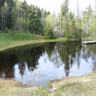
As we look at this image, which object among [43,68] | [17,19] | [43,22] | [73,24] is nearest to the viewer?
[43,68]

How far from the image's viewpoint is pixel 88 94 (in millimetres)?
7152

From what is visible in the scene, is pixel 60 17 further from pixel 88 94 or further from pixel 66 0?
pixel 88 94

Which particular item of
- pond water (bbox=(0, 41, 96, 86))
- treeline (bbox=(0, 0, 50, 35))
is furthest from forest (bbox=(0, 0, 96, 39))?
pond water (bbox=(0, 41, 96, 86))

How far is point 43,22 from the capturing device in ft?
215

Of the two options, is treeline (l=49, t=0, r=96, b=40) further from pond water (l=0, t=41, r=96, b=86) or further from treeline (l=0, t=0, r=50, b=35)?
pond water (l=0, t=41, r=96, b=86)

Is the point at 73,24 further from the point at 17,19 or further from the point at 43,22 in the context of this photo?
the point at 17,19

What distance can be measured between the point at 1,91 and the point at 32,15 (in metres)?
51.7

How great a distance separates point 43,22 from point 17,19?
18768 mm

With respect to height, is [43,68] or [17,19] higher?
[17,19]

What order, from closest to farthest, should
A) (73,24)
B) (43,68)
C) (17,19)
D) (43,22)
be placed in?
(43,68), (17,19), (73,24), (43,22)

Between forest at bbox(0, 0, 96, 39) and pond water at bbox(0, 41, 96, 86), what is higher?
forest at bbox(0, 0, 96, 39)

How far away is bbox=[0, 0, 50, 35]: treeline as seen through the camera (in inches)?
1876

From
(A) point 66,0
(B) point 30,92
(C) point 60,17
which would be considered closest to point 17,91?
(B) point 30,92

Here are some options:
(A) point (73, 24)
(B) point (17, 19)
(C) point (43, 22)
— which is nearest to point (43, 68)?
(B) point (17, 19)
